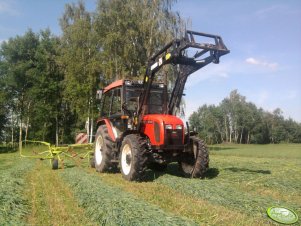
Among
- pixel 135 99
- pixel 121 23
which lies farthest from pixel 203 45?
pixel 121 23

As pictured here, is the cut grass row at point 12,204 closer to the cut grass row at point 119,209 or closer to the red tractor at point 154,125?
the cut grass row at point 119,209

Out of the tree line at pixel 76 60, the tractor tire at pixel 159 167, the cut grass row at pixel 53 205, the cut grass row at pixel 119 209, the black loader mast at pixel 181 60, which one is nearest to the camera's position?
the cut grass row at pixel 119 209

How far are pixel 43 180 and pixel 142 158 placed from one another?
2.72 metres

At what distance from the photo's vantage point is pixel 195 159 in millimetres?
9141

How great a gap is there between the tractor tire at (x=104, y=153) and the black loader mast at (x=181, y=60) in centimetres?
168

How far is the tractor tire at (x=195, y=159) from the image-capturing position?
29.4 ft

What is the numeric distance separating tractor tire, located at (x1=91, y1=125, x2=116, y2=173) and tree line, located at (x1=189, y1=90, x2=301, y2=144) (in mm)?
73719

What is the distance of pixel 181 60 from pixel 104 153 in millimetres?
3731

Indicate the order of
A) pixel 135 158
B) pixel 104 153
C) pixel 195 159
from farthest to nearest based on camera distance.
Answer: pixel 104 153, pixel 195 159, pixel 135 158

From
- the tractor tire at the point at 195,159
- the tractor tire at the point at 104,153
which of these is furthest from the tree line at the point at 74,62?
the tractor tire at the point at 195,159

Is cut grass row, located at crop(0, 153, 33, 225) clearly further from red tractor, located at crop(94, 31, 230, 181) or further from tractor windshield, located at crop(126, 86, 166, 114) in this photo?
tractor windshield, located at crop(126, 86, 166, 114)

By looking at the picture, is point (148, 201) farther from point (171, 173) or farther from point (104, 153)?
point (104, 153)
